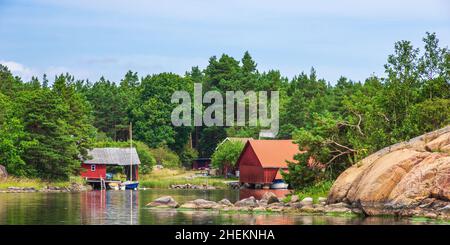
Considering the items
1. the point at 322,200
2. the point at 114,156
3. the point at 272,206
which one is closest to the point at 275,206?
the point at 272,206

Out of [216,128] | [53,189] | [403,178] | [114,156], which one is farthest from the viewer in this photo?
[216,128]

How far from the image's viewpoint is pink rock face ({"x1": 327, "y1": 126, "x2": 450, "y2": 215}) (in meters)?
35.8

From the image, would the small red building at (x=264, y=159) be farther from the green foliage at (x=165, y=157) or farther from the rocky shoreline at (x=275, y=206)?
the rocky shoreline at (x=275, y=206)

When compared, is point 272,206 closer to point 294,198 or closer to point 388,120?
point 294,198

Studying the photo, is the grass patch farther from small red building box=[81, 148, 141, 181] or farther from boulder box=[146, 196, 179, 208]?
boulder box=[146, 196, 179, 208]

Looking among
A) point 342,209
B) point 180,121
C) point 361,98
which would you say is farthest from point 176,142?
point 342,209

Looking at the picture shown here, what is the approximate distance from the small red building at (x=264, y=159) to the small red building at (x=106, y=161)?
10401 mm

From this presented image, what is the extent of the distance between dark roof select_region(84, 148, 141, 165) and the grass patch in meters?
2.31

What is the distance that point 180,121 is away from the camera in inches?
3942

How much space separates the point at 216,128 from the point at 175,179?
21029 millimetres

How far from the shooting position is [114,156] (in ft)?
265

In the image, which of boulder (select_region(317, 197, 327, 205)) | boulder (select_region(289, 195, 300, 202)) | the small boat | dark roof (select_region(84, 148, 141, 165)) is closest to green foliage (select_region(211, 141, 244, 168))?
dark roof (select_region(84, 148, 141, 165))
